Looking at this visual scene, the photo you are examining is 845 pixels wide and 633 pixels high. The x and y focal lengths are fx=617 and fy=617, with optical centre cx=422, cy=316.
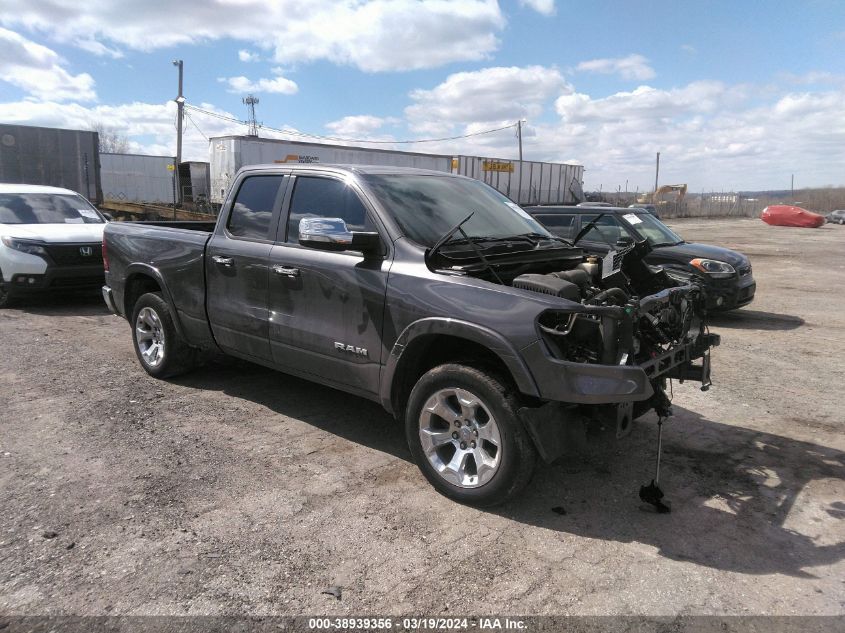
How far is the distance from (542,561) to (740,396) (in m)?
3.46

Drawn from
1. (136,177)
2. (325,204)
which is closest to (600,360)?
(325,204)

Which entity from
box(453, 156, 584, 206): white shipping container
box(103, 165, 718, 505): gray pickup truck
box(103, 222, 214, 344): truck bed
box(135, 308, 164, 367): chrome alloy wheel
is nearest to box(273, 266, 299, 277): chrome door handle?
box(103, 165, 718, 505): gray pickup truck

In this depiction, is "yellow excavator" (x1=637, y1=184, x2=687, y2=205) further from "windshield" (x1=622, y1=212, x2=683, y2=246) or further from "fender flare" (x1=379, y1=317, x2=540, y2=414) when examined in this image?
"fender flare" (x1=379, y1=317, x2=540, y2=414)

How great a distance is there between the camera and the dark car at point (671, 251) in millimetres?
8547

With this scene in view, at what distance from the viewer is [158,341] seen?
5801 millimetres

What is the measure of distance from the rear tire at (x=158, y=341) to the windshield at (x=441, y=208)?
2553mm

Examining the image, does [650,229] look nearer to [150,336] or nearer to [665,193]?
[150,336]

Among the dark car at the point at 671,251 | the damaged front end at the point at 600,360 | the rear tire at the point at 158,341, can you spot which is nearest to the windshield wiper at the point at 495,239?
the damaged front end at the point at 600,360

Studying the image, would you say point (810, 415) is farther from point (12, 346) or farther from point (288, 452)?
point (12, 346)

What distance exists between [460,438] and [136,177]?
134 feet

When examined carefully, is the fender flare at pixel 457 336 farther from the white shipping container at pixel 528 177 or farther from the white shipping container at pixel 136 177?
the white shipping container at pixel 136 177

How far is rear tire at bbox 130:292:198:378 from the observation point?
5.57 meters

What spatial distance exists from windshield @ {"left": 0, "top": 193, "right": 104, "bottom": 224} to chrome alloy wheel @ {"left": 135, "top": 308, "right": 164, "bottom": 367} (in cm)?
519

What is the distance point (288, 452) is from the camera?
169 inches
